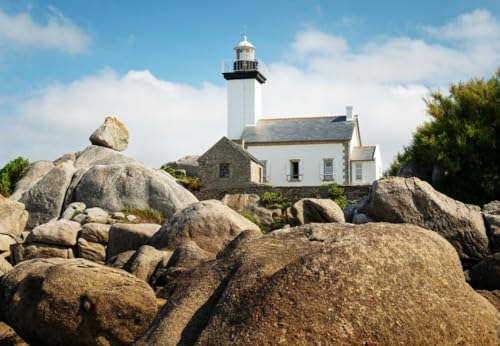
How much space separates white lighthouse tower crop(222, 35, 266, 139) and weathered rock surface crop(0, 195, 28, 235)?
29.6 meters

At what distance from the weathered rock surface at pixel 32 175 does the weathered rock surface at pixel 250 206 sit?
9837 mm

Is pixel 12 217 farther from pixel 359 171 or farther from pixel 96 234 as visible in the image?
pixel 359 171

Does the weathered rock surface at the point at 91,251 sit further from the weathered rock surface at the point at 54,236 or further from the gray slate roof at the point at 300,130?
the gray slate roof at the point at 300,130

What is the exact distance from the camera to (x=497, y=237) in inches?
795

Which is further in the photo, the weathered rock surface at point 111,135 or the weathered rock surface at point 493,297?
the weathered rock surface at point 111,135

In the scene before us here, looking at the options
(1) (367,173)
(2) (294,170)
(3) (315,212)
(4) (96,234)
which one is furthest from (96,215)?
(1) (367,173)

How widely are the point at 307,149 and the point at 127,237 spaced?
3408 cm

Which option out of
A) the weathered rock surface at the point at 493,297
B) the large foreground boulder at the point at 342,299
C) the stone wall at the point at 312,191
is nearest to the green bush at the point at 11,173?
the stone wall at the point at 312,191

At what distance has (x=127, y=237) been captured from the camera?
837 inches

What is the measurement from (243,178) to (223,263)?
39.6m

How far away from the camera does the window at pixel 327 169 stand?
5391 centimetres

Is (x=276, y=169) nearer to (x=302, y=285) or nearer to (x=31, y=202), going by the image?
(x=31, y=202)

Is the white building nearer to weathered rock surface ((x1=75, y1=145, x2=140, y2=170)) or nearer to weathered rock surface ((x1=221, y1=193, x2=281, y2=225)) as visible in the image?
weathered rock surface ((x1=221, y1=193, x2=281, y2=225))

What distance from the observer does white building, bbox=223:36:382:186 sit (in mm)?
53812
